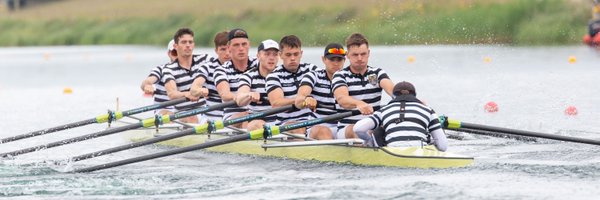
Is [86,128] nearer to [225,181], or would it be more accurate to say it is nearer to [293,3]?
[225,181]

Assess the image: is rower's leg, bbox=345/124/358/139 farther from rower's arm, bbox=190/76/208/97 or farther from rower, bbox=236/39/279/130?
rower's arm, bbox=190/76/208/97

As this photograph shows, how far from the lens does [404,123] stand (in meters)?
10.8

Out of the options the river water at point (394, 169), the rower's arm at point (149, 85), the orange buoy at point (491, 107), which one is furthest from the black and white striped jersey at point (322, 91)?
the orange buoy at point (491, 107)

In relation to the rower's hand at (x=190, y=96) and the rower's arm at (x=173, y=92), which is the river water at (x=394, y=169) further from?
the rower's hand at (x=190, y=96)

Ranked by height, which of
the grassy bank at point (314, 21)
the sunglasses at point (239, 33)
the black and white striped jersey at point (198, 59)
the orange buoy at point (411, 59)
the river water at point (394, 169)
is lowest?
the river water at point (394, 169)

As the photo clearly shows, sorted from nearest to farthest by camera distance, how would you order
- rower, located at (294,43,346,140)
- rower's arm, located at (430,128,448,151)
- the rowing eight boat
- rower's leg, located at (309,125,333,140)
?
the rowing eight boat
rower's arm, located at (430,128,448,151)
rower, located at (294,43,346,140)
rower's leg, located at (309,125,333,140)

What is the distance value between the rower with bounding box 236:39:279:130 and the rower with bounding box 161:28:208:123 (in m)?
1.44

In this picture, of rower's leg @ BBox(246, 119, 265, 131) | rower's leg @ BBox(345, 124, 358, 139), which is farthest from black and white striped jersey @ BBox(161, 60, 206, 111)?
rower's leg @ BBox(345, 124, 358, 139)

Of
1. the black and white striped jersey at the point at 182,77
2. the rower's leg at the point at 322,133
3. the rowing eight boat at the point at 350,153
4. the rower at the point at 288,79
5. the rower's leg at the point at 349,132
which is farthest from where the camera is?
the black and white striped jersey at the point at 182,77

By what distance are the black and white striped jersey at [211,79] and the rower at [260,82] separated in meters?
1.02

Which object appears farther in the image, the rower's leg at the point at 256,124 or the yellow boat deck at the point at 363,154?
the rower's leg at the point at 256,124

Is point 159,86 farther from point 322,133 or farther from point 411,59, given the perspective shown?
point 411,59

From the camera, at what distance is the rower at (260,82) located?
42.5 feet

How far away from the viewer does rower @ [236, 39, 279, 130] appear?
13.0 metres
